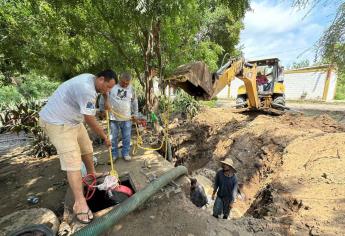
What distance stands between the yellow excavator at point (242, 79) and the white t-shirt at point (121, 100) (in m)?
0.87

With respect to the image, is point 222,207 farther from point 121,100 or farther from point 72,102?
point 72,102

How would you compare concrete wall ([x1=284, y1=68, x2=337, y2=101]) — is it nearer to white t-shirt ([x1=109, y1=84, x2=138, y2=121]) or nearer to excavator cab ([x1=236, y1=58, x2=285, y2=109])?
excavator cab ([x1=236, y1=58, x2=285, y2=109])

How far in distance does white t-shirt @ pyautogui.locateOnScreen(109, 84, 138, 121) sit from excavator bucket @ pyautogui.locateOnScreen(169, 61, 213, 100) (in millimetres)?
858

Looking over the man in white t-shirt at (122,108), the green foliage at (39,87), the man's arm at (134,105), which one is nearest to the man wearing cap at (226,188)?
the man in white t-shirt at (122,108)

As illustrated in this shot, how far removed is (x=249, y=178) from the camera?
6199mm

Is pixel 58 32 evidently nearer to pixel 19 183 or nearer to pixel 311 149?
pixel 19 183

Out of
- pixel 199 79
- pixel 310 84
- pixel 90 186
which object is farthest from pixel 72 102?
pixel 310 84

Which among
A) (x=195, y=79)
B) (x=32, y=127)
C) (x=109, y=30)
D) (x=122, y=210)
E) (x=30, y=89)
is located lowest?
(x=122, y=210)

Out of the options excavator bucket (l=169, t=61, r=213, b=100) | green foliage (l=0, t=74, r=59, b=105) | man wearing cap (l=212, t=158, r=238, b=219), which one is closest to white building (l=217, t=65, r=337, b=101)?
excavator bucket (l=169, t=61, r=213, b=100)

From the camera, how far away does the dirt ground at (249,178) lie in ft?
10.7

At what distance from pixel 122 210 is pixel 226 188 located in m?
2.20

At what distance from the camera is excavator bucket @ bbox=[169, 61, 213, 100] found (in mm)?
4289

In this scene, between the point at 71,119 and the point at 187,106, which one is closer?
the point at 71,119

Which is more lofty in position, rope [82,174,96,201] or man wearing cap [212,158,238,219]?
rope [82,174,96,201]
